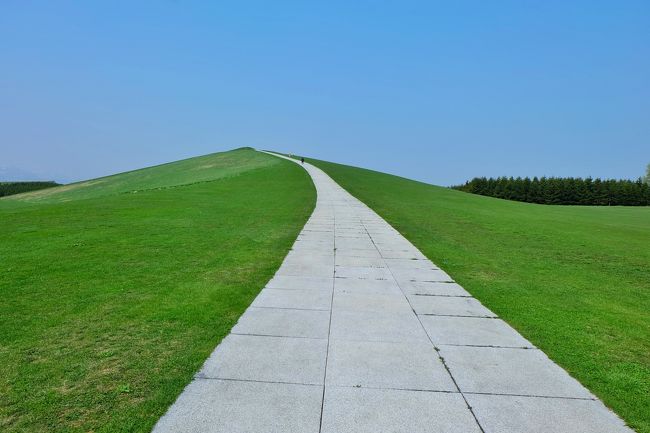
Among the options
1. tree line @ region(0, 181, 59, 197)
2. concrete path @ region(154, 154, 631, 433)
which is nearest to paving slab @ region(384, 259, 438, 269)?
concrete path @ region(154, 154, 631, 433)

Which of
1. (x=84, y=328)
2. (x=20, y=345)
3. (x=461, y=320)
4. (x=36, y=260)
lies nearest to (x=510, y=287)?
(x=461, y=320)

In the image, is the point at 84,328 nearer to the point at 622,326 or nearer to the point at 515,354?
the point at 515,354

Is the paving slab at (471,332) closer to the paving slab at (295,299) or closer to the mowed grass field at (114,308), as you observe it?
the paving slab at (295,299)

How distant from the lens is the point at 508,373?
192 inches

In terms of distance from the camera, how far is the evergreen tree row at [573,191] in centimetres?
7838

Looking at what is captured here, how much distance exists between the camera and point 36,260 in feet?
32.3

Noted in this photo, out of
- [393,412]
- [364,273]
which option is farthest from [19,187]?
[393,412]

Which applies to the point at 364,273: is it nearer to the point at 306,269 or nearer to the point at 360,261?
the point at 360,261

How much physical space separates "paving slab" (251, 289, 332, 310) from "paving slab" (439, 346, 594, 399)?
249 centimetres

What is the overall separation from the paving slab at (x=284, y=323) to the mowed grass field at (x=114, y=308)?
0.93ft

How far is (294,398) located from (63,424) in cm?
225

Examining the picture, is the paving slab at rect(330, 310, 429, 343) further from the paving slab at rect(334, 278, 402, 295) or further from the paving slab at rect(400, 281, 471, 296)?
the paving slab at rect(400, 281, 471, 296)

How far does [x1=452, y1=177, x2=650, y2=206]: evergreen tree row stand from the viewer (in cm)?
7838

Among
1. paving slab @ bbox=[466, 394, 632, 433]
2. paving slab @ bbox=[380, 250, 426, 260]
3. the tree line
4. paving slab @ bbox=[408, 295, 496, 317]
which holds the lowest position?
paving slab @ bbox=[466, 394, 632, 433]
